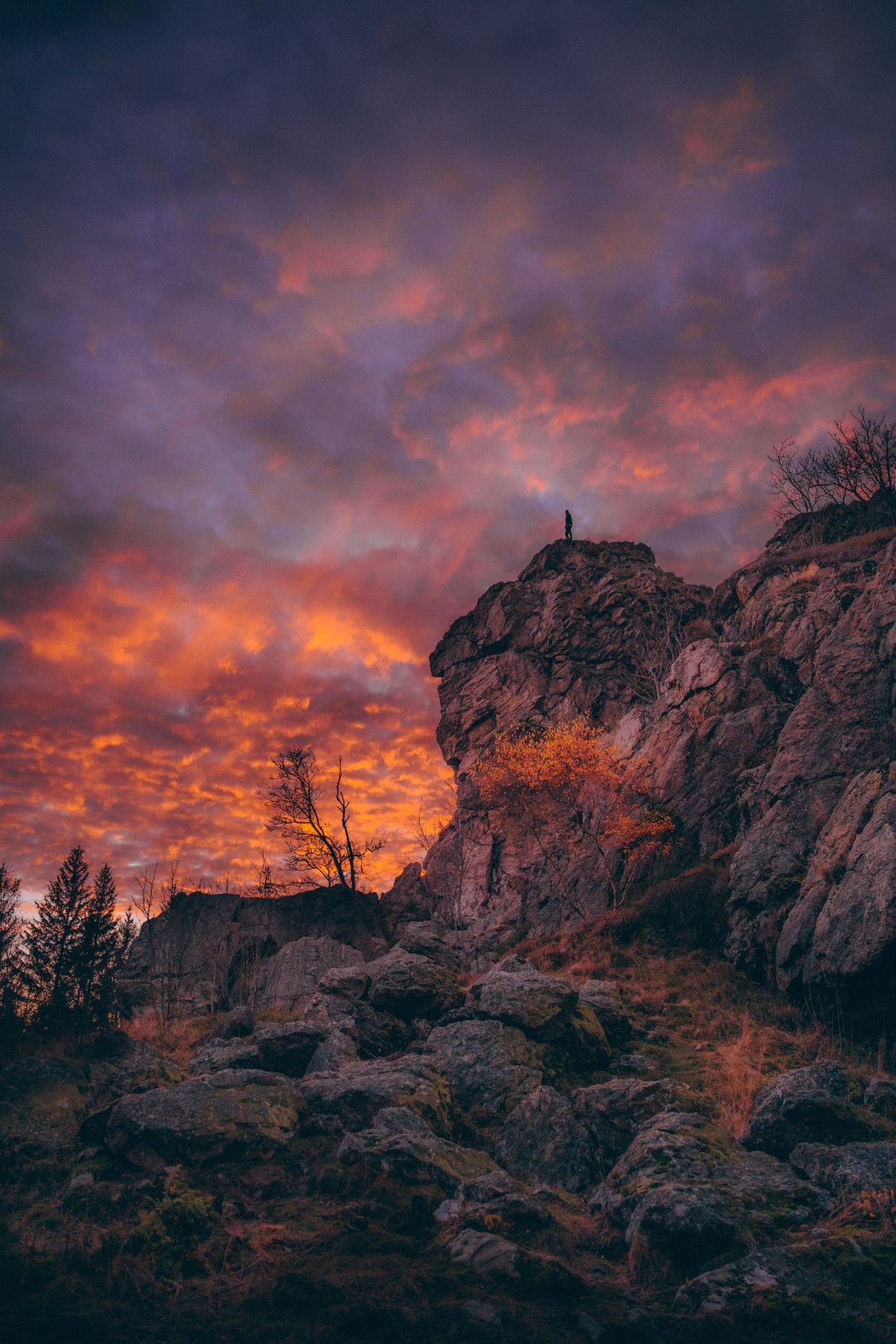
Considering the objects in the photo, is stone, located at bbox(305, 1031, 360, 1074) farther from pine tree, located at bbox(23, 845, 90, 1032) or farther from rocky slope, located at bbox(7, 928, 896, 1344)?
pine tree, located at bbox(23, 845, 90, 1032)

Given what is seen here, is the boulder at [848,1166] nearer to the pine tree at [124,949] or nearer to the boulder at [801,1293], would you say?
the boulder at [801,1293]

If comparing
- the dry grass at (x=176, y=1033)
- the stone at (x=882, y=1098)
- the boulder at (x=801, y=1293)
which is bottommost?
the dry grass at (x=176, y=1033)

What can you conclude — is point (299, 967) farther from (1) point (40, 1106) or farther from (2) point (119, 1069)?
(1) point (40, 1106)

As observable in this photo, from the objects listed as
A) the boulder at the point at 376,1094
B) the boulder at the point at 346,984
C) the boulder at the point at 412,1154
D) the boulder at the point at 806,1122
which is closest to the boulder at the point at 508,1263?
the boulder at the point at 412,1154

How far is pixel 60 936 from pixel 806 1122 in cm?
4614

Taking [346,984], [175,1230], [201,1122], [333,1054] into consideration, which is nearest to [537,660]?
[346,984]

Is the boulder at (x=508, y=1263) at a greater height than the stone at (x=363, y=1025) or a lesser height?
lesser

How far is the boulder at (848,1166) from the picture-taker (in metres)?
9.64

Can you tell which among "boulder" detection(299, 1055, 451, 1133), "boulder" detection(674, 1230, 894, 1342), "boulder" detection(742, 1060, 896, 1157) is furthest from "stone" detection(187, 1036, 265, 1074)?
"boulder" detection(674, 1230, 894, 1342)

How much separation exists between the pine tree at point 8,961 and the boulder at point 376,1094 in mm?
8536

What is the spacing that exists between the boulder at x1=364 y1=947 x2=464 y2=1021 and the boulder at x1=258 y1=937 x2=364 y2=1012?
17459 millimetres

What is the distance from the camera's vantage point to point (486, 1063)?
623 inches

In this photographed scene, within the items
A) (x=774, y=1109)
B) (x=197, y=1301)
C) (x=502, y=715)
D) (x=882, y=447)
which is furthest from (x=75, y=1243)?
(x=882, y=447)

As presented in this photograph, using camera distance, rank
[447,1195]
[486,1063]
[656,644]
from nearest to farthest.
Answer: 1. [447,1195]
2. [486,1063]
3. [656,644]
